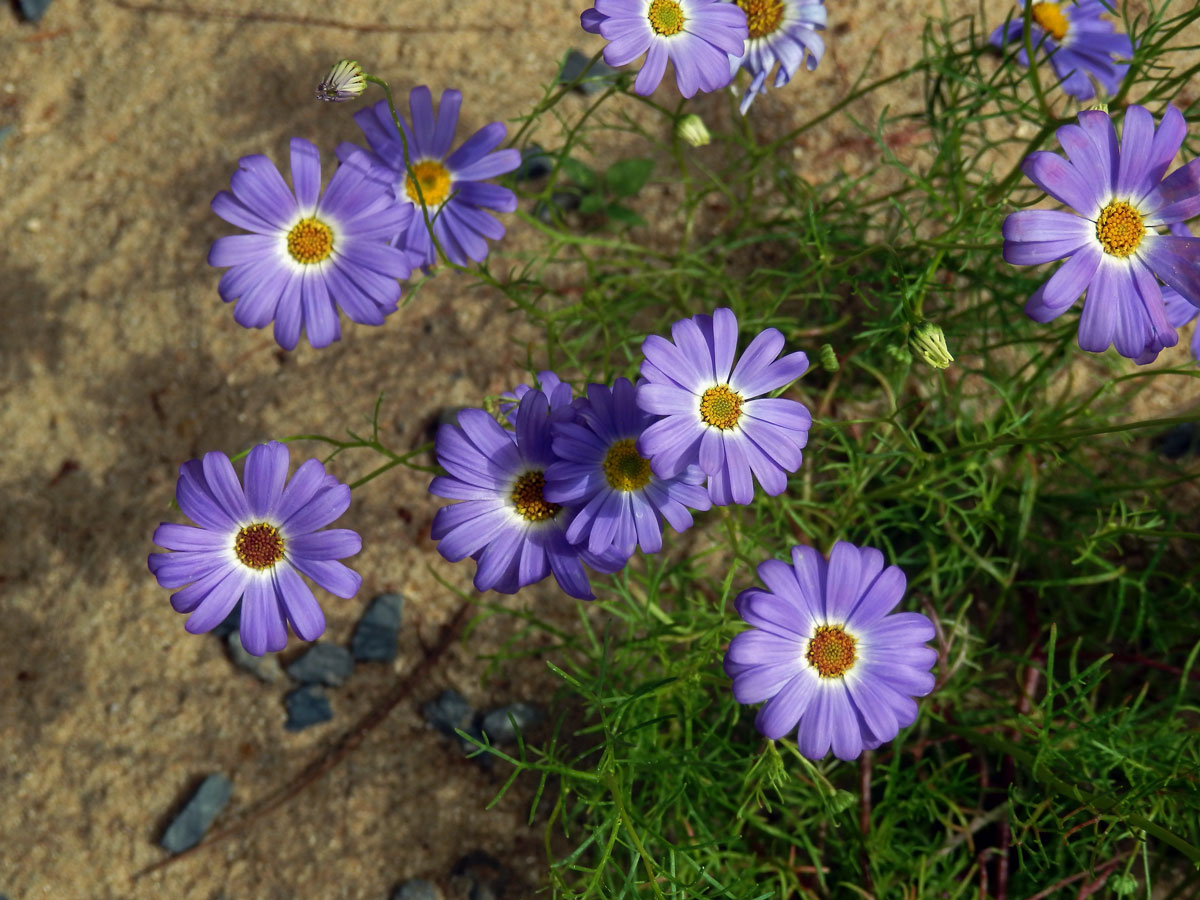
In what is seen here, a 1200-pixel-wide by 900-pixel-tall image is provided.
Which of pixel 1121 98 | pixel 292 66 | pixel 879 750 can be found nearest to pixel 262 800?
pixel 879 750

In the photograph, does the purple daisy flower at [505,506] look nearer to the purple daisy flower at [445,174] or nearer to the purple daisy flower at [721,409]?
the purple daisy flower at [721,409]

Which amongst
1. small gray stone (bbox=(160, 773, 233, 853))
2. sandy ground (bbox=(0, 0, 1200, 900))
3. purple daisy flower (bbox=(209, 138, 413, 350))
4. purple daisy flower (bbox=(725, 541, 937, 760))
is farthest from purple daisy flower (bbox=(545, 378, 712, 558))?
small gray stone (bbox=(160, 773, 233, 853))

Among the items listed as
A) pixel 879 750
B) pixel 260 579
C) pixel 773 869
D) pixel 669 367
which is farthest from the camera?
pixel 879 750

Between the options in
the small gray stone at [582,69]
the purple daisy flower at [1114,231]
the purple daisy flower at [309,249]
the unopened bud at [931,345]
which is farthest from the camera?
the small gray stone at [582,69]

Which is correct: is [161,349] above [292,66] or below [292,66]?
below

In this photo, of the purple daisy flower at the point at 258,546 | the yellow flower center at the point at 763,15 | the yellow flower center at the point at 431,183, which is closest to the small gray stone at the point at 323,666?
the purple daisy flower at the point at 258,546

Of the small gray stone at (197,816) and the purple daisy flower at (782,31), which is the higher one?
the purple daisy flower at (782,31)

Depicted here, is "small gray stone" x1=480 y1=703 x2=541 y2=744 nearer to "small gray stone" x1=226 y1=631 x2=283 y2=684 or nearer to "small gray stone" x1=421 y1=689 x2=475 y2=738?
"small gray stone" x1=421 y1=689 x2=475 y2=738

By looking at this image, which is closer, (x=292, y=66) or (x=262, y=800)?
(x=262, y=800)

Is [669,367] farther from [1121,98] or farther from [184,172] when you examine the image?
[184,172]
